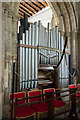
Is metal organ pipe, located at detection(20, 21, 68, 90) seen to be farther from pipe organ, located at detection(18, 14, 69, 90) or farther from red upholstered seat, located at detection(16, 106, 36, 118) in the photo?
red upholstered seat, located at detection(16, 106, 36, 118)

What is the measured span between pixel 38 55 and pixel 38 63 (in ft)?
1.10

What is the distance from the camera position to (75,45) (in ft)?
22.6

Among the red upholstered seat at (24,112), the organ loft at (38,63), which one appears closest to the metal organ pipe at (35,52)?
the organ loft at (38,63)

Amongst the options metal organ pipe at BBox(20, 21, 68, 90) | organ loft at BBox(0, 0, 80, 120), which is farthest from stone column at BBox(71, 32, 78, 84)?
metal organ pipe at BBox(20, 21, 68, 90)

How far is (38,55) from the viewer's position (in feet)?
16.5

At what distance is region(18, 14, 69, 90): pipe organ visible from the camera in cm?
462

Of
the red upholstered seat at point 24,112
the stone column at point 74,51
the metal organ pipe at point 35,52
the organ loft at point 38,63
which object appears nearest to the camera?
the red upholstered seat at point 24,112

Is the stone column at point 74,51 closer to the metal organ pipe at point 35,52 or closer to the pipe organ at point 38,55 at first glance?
the pipe organ at point 38,55

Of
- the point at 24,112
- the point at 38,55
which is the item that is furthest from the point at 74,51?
the point at 24,112

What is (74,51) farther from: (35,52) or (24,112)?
(24,112)

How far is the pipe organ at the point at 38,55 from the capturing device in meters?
4.62

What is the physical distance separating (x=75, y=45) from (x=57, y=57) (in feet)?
5.76

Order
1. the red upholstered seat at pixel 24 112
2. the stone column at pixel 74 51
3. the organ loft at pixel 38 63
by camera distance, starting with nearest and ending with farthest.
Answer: the red upholstered seat at pixel 24 112 → the organ loft at pixel 38 63 → the stone column at pixel 74 51

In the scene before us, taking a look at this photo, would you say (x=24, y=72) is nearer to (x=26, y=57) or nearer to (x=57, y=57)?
(x=26, y=57)
